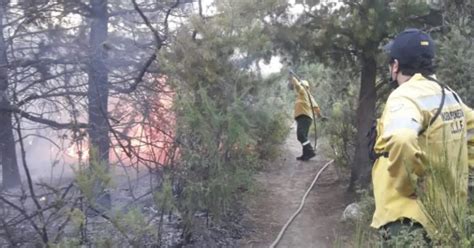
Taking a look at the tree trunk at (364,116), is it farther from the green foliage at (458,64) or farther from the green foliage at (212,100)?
the green foliage at (212,100)

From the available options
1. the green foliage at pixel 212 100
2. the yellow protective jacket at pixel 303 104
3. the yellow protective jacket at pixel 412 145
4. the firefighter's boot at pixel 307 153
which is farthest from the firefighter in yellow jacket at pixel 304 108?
the yellow protective jacket at pixel 412 145

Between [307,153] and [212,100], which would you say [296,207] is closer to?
[212,100]

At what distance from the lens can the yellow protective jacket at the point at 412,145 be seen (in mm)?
2637

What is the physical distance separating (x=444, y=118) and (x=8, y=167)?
Result: 20.5ft

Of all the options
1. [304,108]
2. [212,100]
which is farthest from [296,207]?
[304,108]

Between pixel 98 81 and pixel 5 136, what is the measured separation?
1365 mm

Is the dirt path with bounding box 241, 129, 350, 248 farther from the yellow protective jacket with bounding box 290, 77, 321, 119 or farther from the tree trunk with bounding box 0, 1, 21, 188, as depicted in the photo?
the tree trunk with bounding box 0, 1, 21, 188

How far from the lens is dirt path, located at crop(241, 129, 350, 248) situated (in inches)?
261

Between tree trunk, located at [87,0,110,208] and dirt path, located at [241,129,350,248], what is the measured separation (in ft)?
7.31

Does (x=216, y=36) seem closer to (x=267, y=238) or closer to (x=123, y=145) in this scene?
(x=123, y=145)

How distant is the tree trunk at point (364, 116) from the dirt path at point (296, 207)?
1.69 ft

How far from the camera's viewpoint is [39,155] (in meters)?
7.55

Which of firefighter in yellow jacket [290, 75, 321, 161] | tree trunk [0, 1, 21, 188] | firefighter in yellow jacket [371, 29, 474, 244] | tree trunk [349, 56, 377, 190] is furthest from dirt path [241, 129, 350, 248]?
tree trunk [0, 1, 21, 188]

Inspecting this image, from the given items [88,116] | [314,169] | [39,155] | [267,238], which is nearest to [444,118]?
[267,238]
